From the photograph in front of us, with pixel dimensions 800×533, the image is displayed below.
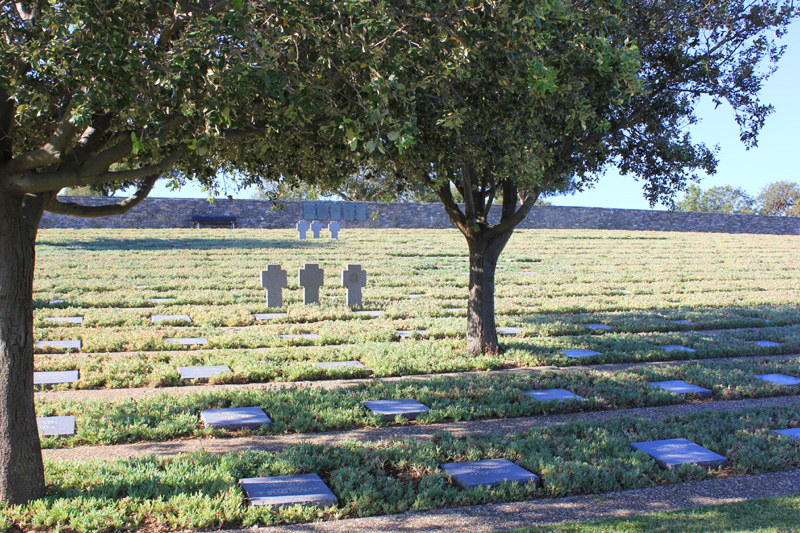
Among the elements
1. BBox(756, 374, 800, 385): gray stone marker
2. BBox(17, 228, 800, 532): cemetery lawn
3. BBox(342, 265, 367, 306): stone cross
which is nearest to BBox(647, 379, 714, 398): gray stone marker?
BBox(17, 228, 800, 532): cemetery lawn

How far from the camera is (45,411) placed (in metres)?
5.95

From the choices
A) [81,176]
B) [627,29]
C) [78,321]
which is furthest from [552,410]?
[78,321]

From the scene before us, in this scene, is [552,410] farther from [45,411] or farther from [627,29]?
[45,411]

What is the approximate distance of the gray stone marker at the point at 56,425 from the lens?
544cm

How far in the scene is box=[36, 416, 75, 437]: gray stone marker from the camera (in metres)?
5.44

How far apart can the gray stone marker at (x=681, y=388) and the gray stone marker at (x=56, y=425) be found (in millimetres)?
5526

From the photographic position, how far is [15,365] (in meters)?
4.19

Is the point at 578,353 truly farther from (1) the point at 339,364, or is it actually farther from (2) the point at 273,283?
(2) the point at 273,283

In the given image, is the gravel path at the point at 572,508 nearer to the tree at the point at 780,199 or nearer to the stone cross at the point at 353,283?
the stone cross at the point at 353,283

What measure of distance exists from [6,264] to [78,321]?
670 cm

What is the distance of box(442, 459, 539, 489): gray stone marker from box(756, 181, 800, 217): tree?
72.8 metres

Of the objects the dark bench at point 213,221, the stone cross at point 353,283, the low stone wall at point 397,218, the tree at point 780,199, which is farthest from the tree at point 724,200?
the stone cross at point 353,283

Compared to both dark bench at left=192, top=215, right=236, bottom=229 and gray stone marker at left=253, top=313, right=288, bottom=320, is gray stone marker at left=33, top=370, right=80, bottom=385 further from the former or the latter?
dark bench at left=192, top=215, right=236, bottom=229

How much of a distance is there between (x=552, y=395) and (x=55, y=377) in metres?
5.00
